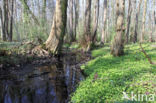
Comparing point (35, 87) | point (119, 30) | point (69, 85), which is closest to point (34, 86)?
point (35, 87)

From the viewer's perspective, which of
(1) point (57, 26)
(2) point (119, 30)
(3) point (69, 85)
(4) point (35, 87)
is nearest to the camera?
(4) point (35, 87)

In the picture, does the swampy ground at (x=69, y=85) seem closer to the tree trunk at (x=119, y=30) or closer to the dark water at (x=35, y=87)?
the dark water at (x=35, y=87)

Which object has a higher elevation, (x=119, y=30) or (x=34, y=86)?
(x=119, y=30)

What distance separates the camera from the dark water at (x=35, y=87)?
4.09m

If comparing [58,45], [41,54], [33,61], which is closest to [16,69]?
[33,61]

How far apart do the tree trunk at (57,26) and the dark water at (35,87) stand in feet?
12.1

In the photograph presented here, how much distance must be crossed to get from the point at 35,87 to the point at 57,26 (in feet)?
19.7

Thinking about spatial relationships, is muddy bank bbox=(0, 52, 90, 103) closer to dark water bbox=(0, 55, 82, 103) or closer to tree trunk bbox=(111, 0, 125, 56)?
dark water bbox=(0, 55, 82, 103)

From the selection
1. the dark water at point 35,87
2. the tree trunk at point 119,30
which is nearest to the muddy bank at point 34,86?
the dark water at point 35,87

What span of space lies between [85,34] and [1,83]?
29.9ft

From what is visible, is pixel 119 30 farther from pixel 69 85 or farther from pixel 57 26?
pixel 57 26

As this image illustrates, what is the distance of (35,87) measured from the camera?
4.87m

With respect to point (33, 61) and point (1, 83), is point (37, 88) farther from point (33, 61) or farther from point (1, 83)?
point (33, 61)

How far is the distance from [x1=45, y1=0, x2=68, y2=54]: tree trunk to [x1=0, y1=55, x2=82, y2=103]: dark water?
367cm
